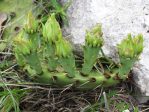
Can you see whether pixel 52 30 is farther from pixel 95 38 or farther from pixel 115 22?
pixel 115 22

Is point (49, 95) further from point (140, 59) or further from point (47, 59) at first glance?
point (140, 59)

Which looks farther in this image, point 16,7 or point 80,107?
point 16,7

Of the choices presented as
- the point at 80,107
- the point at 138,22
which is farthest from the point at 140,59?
the point at 80,107

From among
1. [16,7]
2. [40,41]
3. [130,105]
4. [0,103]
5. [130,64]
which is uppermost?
[16,7]

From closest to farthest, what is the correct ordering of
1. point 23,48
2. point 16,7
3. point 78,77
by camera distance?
point 23,48
point 78,77
point 16,7

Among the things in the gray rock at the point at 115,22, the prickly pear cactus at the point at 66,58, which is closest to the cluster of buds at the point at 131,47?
the prickly pear cactus at the point at 66,58

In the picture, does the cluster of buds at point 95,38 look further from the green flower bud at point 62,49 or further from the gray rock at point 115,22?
the gray rock at point 115,22

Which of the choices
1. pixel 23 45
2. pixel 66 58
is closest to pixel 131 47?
pixel 66 58
